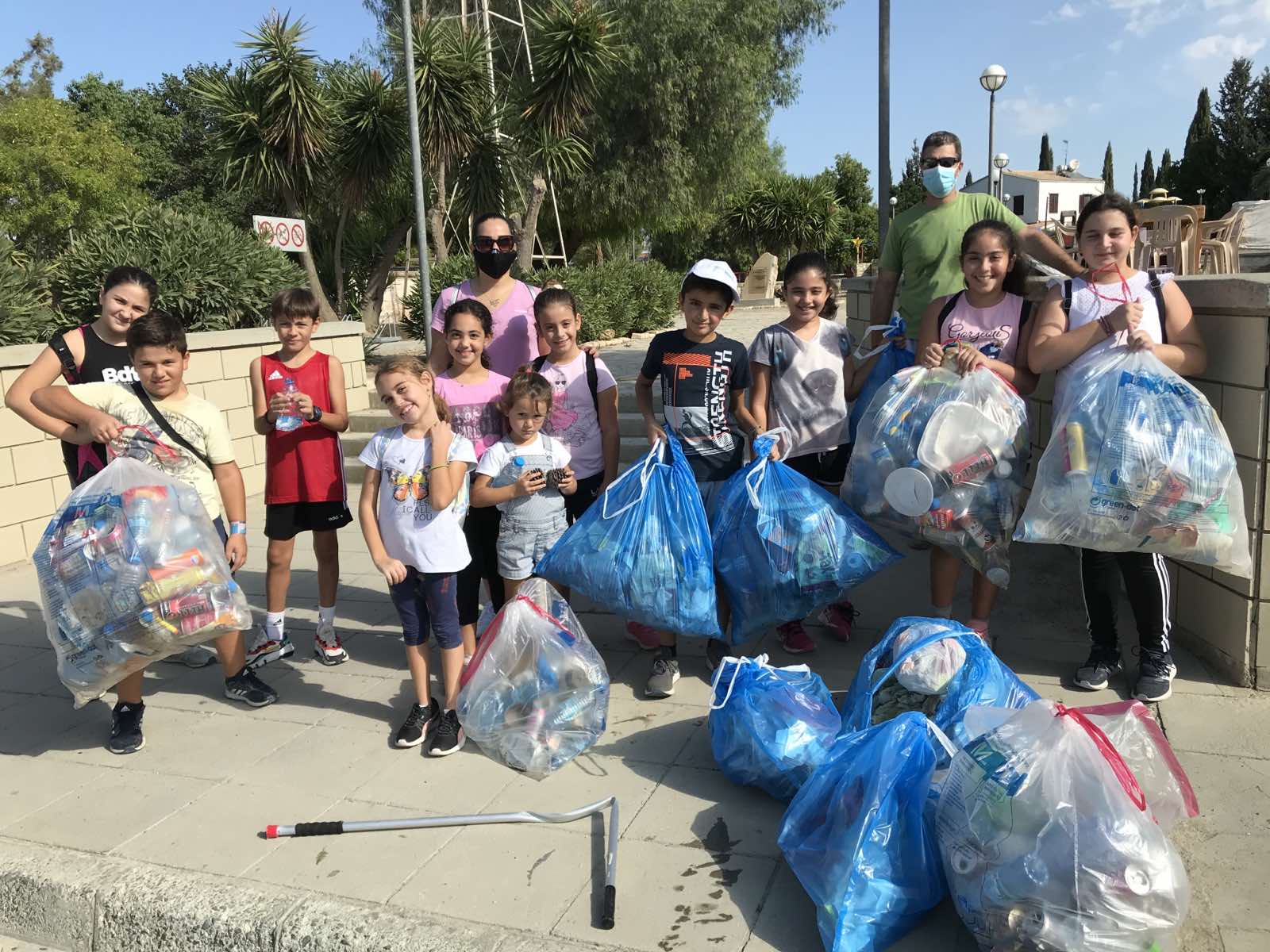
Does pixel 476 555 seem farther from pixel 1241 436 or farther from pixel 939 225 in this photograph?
pixel 1241 436

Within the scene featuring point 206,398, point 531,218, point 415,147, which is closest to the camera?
point 206,398

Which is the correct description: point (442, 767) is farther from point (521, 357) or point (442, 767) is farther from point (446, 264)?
point (446, 264)

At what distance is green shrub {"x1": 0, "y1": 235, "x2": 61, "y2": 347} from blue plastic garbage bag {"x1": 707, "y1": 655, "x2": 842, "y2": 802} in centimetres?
586

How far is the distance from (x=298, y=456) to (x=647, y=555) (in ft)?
5.50

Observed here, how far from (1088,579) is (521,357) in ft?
8.02

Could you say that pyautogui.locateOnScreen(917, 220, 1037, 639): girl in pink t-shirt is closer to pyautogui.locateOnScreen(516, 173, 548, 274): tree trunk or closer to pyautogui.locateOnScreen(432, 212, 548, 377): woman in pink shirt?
pyautogui.locateOnScreen(432, 212, 548, 377): woman in pink shirt

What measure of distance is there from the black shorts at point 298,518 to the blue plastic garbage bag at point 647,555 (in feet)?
3.89

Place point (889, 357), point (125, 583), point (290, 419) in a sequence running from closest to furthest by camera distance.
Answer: point (125, 583) < point (290, 419) < point (889, 357)

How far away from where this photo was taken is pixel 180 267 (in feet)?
25.0

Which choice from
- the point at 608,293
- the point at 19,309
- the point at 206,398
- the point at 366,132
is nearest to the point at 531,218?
the point at 608,293

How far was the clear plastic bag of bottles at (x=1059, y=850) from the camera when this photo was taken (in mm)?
1940

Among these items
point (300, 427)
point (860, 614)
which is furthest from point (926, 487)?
point (300, 427)

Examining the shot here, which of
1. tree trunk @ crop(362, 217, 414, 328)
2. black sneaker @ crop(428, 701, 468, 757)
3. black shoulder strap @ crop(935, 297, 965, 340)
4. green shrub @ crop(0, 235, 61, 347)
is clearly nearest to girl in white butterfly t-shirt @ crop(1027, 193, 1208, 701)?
black shoulder strap @ crop(935, 297, 965, 340)

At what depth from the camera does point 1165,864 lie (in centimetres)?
195
